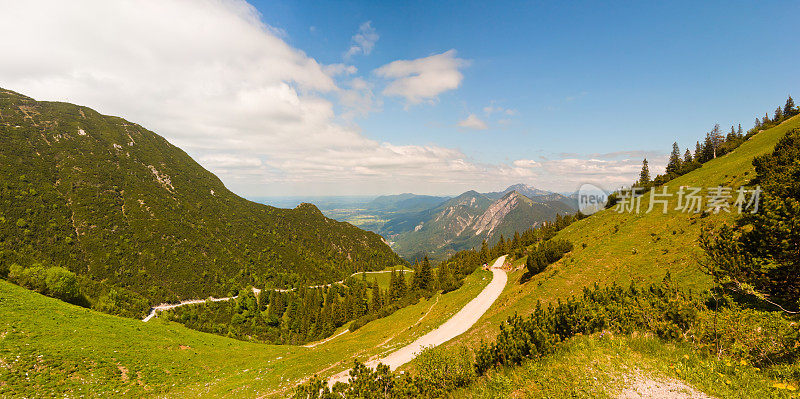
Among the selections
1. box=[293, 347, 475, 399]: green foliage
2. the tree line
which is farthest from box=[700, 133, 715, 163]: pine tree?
box=[293, 347, 475, 399]: green foliage

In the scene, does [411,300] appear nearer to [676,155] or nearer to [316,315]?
[316,315]

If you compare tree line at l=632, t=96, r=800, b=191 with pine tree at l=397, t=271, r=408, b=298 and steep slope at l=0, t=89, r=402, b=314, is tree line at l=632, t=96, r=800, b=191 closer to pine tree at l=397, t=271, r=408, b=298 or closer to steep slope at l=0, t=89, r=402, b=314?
pine tree at l=397, t=271, r=408, b=298

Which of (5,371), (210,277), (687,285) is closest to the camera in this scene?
(687,285)

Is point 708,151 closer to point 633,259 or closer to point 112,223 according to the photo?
point 633,259

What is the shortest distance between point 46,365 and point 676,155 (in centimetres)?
14570

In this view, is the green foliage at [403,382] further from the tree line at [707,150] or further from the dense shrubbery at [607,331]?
the tree line at [707,150]

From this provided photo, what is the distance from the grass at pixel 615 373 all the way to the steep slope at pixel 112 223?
142751 millimetres

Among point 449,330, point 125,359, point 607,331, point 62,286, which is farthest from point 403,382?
point 62,286

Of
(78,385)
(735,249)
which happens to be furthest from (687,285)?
(78,385)

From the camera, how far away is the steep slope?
120m

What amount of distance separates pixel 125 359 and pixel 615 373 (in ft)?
128

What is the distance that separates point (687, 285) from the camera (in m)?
16.1

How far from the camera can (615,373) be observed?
793cm

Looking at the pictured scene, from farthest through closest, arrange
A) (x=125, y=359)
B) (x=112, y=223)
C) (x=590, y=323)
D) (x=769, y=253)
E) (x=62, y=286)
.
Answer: (x=112, y=223)
(x=62, y=286)
(x=125, y=359)
(x=590, y=323)
(x=769, y=253)
